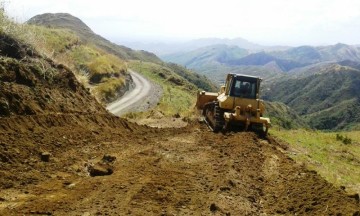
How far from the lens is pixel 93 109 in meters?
22.0

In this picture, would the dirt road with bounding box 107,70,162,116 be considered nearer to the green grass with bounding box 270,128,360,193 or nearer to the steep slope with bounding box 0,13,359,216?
the green grass with bounding box 270,128,360,193

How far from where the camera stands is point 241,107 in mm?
22859

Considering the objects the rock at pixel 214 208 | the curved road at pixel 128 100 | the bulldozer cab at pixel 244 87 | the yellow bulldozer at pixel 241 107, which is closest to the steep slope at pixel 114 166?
the rock at pixel 214 208

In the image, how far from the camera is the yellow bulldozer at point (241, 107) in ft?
A: 72.4

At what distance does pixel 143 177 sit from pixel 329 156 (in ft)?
41.7

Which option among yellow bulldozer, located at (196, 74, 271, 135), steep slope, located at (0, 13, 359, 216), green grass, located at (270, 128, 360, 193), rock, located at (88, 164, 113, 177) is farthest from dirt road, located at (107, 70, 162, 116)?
rock, located at (88, 164, 113, 177)

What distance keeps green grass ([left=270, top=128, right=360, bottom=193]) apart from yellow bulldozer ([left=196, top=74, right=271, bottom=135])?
2.36 meters

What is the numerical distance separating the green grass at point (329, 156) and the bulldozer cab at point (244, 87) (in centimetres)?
359

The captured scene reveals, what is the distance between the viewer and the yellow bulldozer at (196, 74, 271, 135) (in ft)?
72.4

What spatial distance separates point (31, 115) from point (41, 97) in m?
2.18

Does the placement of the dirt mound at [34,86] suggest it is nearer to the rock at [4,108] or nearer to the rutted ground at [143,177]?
the rock at [4,108]

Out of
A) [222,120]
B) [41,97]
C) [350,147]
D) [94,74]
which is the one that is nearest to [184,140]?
[222,120]

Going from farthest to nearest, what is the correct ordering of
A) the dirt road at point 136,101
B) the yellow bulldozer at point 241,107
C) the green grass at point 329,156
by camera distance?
the dirt road at point 136,101
the yellow bulldozer at point 241,107
the green grass at point 329,156

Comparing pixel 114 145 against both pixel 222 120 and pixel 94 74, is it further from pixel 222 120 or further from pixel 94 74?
pixel 94 74
